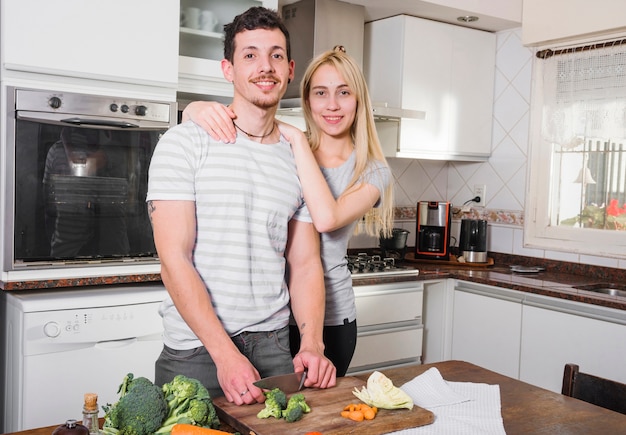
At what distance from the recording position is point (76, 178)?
99.6 inches

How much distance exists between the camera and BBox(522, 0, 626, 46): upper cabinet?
324 cm

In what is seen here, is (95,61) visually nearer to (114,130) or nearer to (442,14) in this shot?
(114,130)

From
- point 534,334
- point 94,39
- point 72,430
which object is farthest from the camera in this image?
point 534,334

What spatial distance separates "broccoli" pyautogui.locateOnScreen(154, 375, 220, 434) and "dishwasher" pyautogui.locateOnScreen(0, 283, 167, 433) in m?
1.39

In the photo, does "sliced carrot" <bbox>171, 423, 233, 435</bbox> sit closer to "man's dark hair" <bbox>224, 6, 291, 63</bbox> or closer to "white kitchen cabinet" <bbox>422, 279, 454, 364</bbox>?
"man's dark hair" <bbox>224, 6, 291, 63</bbox>

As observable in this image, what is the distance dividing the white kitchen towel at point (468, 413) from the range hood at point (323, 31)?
6.21 ft

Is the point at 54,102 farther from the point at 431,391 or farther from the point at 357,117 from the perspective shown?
the point at 431,391

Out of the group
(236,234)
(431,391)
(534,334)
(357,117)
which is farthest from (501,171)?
(236,234)

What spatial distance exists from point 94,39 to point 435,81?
1.93 m

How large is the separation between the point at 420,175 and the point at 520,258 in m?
0.79

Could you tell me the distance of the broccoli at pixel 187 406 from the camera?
3.71ft

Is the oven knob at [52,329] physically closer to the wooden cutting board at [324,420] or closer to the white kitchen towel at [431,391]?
the wooden cutting board at [324,420]

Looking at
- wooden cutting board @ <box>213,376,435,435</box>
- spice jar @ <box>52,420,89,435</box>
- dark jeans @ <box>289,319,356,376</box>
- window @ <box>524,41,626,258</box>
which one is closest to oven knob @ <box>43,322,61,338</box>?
dark jeans @ <box>289,319,356,376</box>

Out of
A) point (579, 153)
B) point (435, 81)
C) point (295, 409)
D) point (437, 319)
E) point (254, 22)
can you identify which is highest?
point (435, 81)
